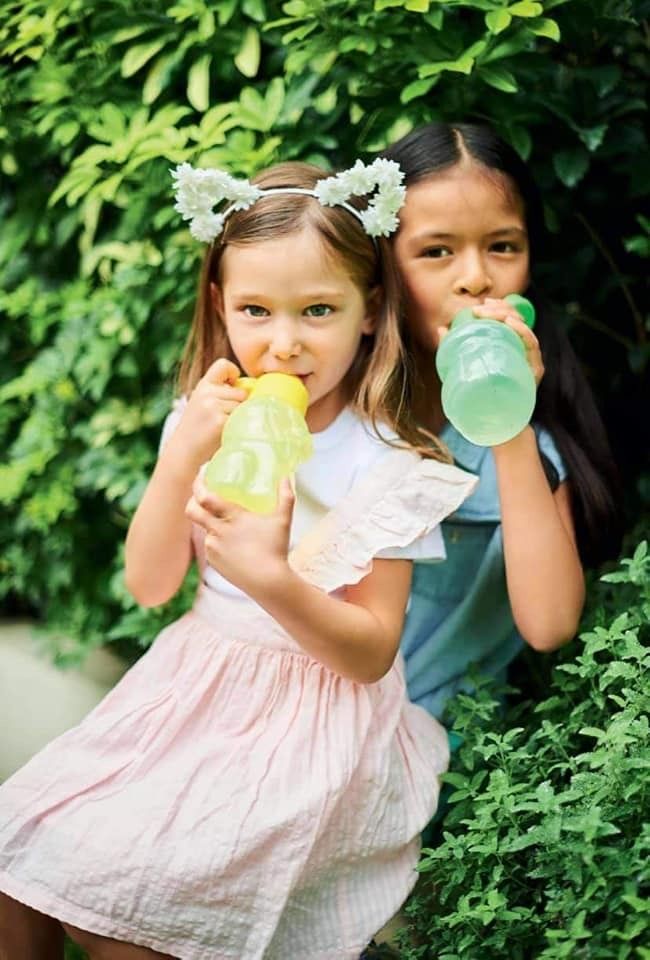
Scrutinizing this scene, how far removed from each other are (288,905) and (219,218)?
123 centimetres

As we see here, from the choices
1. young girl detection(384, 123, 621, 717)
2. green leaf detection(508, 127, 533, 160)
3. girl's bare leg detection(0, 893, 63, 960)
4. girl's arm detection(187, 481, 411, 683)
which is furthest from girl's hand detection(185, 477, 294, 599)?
green leaf detection(508, 127, 533, 160)

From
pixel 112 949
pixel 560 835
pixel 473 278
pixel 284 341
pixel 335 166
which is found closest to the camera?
pixel 560 835

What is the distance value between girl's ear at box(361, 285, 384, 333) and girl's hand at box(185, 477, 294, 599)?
1.60ft

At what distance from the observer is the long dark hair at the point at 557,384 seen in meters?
2.36

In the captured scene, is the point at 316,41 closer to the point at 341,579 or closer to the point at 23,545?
the point at 341,579

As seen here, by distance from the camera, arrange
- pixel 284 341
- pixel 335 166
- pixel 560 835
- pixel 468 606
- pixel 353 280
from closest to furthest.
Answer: pixel 560 835 < pixel 284 341 < pixel 353 280 < pixel 468 606 < pixel 335 166

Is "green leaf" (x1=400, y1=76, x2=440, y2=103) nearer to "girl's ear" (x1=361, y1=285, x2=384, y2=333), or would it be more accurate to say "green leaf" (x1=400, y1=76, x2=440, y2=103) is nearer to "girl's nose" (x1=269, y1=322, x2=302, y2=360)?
"girl's ear" (x1=361, y1=285, x2=384, y2=333)

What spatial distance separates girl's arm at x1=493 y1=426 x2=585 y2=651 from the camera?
2223mm

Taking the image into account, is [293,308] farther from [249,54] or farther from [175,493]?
[249,54]

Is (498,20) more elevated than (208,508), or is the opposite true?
(498,20)

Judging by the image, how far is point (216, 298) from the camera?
2348 mm

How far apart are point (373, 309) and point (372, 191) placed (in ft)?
0.73

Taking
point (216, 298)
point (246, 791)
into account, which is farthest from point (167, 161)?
point (246, 791)

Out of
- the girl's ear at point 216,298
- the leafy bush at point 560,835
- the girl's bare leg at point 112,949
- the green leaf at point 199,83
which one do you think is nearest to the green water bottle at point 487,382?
the leafy bush at point 560,835
